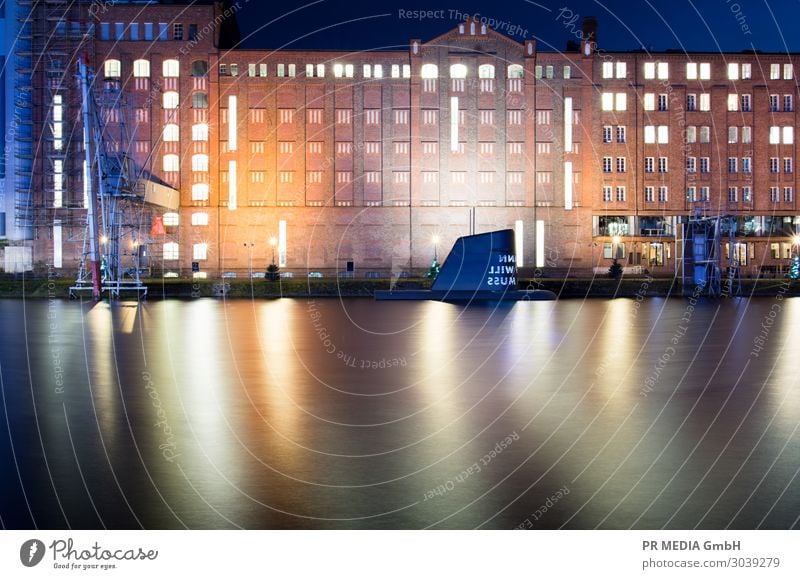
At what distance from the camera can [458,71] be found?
3686 inches

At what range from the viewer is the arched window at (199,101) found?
3618 inches

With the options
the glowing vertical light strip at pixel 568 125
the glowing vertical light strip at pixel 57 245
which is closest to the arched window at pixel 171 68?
the glowing vertical light strip at pixel 57 245

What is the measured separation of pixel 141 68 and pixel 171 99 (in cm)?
432

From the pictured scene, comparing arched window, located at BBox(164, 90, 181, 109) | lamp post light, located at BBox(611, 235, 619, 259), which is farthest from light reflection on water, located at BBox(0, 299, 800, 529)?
lamp post light, located at BBox(611, 235, 619, 259)

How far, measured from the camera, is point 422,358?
22719mm

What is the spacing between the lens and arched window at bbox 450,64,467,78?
93.5 meters

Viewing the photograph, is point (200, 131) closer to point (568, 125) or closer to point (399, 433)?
point (568, 125)

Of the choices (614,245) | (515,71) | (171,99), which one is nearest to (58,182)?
(171,99)

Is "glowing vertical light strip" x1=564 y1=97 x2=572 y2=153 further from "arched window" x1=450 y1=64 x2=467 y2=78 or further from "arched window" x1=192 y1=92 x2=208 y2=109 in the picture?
"arched window" x1=192 y1=92 x2=208 y2=109

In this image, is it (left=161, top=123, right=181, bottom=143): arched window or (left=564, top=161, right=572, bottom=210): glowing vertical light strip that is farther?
(left=564, top=161, right=572, bottom=210): glowing vertical light strip

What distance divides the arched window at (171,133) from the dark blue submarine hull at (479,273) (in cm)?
4609

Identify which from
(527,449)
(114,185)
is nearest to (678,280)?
(114,185)

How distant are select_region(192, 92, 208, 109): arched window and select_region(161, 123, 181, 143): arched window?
10.0 ft

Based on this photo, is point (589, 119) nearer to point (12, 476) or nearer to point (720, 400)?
point (720, 400)
